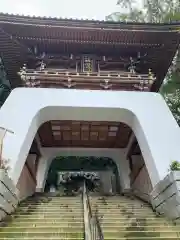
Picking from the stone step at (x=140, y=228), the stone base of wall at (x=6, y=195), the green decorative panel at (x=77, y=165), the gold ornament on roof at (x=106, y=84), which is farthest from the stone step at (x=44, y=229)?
the green decorative panel at (x=77, y=165)

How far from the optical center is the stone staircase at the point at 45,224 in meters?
3.82

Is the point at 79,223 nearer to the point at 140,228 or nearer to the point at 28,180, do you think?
the point at 140,228

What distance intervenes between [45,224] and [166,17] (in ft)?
48.7

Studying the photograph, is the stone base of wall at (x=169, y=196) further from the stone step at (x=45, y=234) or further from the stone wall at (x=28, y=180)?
the stone wall at (x=28, y=180)

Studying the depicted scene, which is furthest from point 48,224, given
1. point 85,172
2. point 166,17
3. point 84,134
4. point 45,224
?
point 166,17

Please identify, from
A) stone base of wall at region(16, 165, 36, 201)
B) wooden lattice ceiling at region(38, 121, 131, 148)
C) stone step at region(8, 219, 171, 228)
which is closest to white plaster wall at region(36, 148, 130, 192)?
wooden lattice ceiling at region(38, 121, 131, 148)

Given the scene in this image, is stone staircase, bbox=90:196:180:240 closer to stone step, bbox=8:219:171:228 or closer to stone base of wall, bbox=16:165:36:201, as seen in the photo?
stone step, bbox=8:219:171:228

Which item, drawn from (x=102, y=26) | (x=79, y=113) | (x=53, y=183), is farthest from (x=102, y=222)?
(x=53, y=183)

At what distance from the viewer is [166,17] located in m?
15.5

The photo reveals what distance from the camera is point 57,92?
25.6 ft

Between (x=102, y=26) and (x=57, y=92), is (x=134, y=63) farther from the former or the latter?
(x=57, y=92)

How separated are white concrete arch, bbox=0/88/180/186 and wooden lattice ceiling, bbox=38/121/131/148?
58.1 inches

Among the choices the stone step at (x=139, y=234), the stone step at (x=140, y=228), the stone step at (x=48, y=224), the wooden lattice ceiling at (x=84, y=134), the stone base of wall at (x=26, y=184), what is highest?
the wooden lattice ceiling at (x=84, y=134)

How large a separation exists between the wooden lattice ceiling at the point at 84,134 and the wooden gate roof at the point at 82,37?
2709 millimetres
